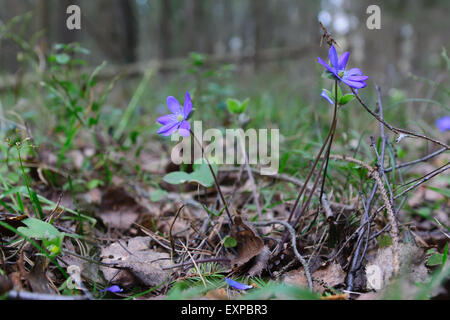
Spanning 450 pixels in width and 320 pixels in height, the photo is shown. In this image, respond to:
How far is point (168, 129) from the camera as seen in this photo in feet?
3.17

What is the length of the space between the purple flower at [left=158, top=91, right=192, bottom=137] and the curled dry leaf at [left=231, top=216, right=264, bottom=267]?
0.36 m

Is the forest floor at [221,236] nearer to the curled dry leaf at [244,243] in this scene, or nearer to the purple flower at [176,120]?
the curled dry leaf at [244,243]

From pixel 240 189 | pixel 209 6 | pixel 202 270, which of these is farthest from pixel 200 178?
pixel 209 6

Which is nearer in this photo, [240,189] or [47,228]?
[47,228]

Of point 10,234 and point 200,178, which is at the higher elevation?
point 200,178

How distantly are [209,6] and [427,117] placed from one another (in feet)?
60.3

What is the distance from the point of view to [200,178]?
1.20m

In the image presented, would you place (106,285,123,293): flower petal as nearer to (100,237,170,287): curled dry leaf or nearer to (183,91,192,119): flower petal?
(100,237,170,287): curled dry leaf

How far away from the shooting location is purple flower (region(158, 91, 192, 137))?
0.93 m

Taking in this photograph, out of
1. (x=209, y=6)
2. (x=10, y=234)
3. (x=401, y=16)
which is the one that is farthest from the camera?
(x=209, y=6)

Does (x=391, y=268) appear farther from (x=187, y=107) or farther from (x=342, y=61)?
(x=187, y=107)

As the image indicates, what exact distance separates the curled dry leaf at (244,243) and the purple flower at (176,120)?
360 mm
